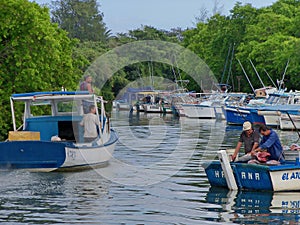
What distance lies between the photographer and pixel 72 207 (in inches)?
766

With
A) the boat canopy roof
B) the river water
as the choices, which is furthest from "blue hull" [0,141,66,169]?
the boat canopy roof

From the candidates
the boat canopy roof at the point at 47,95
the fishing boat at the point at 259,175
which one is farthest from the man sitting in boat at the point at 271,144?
the boat canopy roof at the point at 47,95

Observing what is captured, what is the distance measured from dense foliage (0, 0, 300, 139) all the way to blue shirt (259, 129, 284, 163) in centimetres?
1802

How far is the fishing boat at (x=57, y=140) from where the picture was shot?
2495 centimetres

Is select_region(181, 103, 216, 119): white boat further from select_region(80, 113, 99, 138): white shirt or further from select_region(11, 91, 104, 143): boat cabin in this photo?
select_region(80, 113, 99, 138): white shirt

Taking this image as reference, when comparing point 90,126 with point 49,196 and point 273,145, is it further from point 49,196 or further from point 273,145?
point 273,145

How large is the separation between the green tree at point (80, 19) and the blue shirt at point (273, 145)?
118 m

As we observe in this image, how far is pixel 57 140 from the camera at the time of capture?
27000 millimetres

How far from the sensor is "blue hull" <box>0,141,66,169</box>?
2470 centimetres

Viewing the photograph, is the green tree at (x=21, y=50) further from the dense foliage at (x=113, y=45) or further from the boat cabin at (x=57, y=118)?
the boat cabin at (x=57, y=118)

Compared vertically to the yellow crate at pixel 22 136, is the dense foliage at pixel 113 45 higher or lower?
higher

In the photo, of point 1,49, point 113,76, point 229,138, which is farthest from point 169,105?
point 1,49

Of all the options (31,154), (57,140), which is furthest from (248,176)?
(57,140)

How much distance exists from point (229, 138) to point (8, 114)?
42.8 feet
